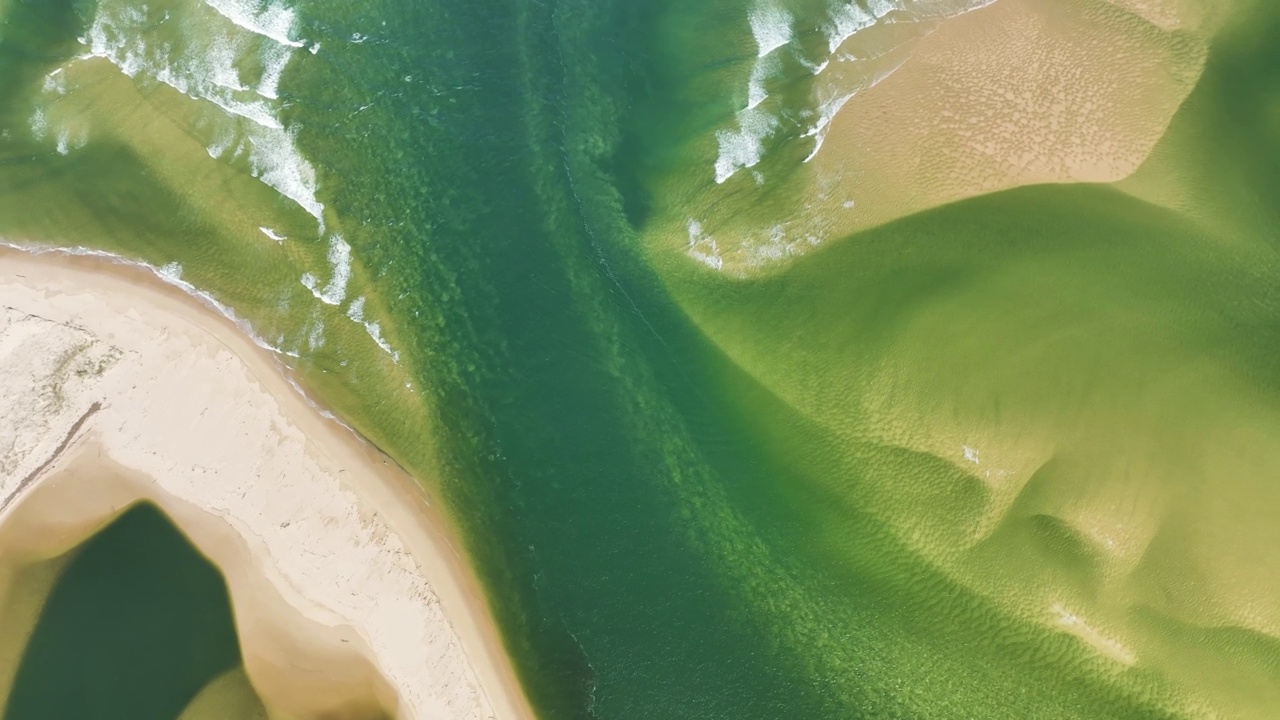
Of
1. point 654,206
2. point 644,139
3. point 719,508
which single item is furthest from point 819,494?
point 644,139

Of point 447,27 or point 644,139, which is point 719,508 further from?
point 447,27

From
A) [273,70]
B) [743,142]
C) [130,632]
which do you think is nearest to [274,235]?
[273,70]

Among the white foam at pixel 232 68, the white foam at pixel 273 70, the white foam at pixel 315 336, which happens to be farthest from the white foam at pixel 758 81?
the white foam at pixel 273 70

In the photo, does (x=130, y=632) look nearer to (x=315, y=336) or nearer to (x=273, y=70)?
(x=315, y=336)

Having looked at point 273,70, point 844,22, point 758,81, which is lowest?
point 273,70

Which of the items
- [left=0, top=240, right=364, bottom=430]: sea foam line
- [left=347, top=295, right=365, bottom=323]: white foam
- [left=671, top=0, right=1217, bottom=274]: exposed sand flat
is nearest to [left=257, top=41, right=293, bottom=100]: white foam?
[left=0, top=240, right=364, bottom=430]: sea foam line
